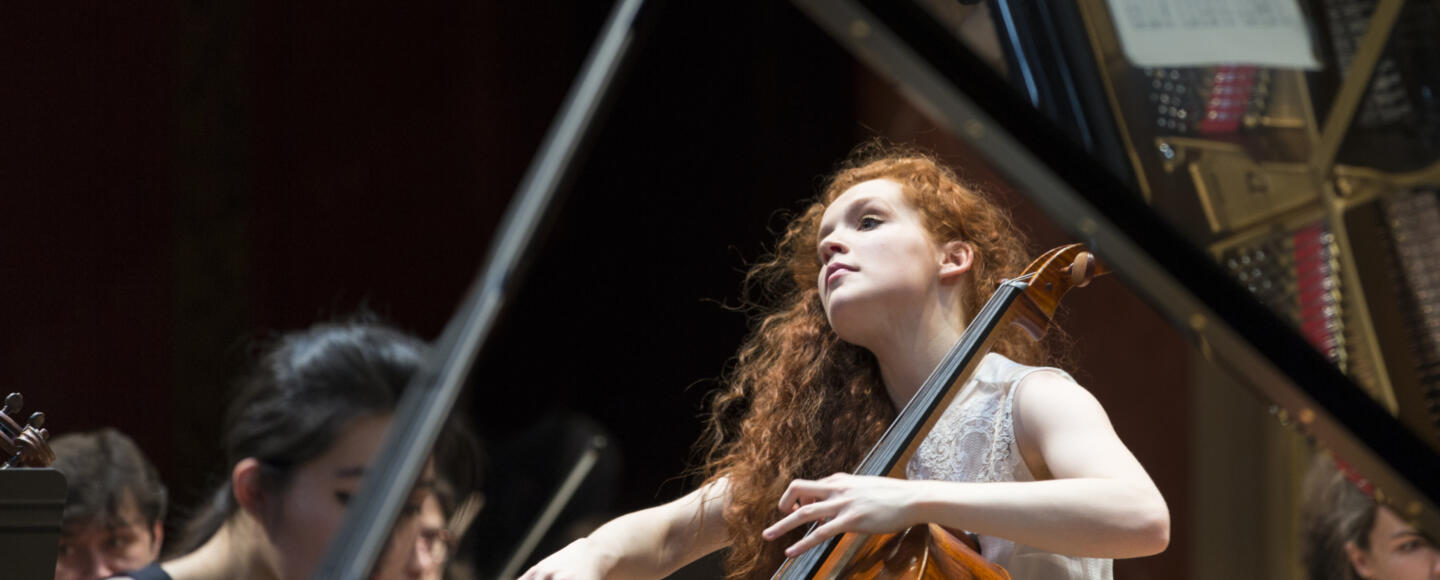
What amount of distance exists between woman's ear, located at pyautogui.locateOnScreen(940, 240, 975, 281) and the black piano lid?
0.16 meters

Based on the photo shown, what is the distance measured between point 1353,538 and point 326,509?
1.34 m

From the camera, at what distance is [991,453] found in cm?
108

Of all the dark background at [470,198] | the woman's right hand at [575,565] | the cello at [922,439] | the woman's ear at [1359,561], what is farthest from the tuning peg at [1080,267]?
the dark background at [470,198]

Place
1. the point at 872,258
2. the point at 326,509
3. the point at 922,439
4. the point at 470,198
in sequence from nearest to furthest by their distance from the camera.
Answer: the point at 922,439, the point at 872,258, the point at 326,509, the point at 470,198

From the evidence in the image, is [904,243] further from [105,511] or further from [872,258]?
[105,511]

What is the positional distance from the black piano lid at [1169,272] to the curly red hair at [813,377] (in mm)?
189

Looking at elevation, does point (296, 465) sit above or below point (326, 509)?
above

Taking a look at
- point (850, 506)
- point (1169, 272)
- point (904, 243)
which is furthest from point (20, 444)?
point (1169, 272)

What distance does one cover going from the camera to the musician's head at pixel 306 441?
1.84 m

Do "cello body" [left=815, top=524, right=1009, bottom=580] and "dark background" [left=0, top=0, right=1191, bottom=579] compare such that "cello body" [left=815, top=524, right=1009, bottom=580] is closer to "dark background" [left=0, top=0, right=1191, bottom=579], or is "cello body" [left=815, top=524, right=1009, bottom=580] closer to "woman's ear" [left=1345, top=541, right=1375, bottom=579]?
"woman's ear" [left=1345, top=541, right=1375, bottom=579]

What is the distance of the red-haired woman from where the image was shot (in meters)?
0.93

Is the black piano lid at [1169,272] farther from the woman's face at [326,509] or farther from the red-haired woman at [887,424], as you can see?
the woman's face at [326,509]

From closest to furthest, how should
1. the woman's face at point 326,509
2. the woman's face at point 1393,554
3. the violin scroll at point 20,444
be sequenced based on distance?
1. the violin scroll at point 20,444
2. the woman's face at point 1393,554
3. the woman's face at point 326,509

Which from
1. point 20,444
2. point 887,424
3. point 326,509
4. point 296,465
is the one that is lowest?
point 326,509
